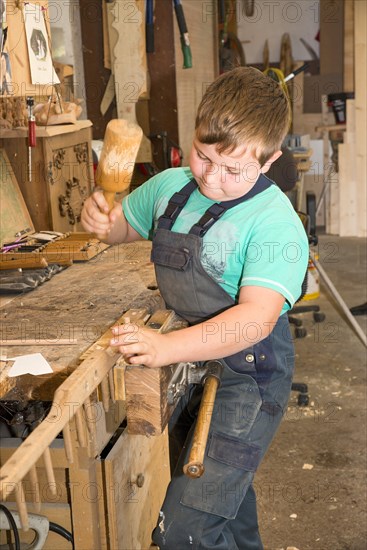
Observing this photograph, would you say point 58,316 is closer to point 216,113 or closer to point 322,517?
point 216,113

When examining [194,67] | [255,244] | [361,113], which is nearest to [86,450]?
[255,244]

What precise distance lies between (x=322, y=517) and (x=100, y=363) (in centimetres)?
150

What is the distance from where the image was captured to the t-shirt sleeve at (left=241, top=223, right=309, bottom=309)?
60.2 inches

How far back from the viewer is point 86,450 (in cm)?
160

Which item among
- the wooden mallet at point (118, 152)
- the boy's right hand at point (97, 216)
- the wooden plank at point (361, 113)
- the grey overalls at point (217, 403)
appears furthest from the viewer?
the wooden plank at point (361, 113)

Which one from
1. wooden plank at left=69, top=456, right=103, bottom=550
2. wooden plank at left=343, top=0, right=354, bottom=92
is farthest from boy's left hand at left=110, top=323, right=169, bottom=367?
wooden plank at left=343, top=0, right=354, bottom=92

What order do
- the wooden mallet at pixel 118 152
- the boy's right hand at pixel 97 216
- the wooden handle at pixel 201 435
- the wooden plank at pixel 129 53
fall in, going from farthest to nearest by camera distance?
the wooden plank at pixel 129 53 < the boy's right hand at pixel 97 216 < the wooden mallet at pixel 118 152 < the wooden handle at pixel 201 435

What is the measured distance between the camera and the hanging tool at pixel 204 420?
1.32 meters


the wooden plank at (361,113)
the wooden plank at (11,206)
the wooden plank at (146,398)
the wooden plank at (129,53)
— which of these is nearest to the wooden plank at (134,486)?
the wooden plank at (146,398)

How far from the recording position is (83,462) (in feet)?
5.37

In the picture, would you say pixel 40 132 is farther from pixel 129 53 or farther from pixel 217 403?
pixel 129 53

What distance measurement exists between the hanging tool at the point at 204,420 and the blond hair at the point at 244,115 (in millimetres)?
486

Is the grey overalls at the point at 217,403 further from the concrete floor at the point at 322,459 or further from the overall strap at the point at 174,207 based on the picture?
the concrete floor at the point at 322,459

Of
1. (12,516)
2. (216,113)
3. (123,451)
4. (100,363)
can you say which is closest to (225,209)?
(216,113)
